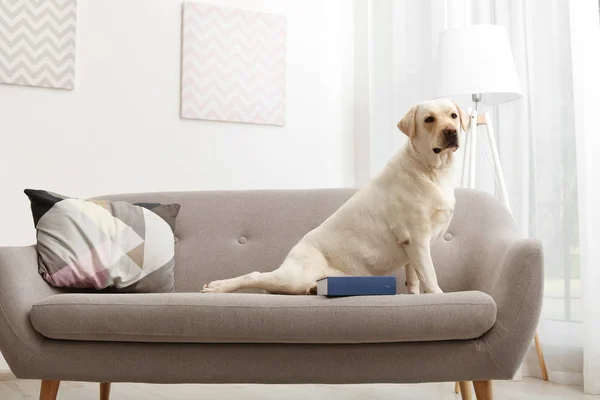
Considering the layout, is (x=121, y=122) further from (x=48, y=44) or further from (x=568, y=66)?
(x=568, y=66)

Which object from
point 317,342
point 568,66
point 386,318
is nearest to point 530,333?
point 386,318

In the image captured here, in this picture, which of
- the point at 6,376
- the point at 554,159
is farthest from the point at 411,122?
the point at 6,376

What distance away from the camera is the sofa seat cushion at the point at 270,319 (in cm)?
181

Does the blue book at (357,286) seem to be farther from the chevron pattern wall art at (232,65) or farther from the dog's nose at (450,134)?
the chevron pattern wall art at (232,65)

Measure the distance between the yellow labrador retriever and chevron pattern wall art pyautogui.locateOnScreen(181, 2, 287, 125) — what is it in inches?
71.6

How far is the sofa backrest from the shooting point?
8.09 feet

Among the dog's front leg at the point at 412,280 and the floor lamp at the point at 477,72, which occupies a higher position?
the floor lamp at the point at 477,72

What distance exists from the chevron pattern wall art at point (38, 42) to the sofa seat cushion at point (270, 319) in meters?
1.98

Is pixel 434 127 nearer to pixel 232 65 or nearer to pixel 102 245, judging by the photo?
pixel 102 245

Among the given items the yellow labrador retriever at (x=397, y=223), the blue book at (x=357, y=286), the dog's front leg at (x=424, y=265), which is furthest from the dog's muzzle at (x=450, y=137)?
the blue book at (x=357, y=286)

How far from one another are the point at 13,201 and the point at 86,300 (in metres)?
1.75

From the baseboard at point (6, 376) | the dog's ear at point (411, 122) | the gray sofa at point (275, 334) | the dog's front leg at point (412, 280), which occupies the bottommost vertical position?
the baseboard at point (6, 376)

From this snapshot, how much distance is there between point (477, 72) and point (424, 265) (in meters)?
1.23

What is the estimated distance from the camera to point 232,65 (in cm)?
399
